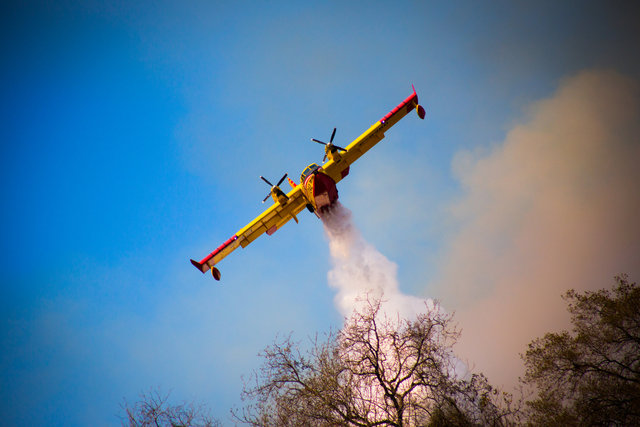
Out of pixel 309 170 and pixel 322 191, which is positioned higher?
pixel 309 170

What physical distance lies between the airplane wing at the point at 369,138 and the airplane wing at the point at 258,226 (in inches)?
119

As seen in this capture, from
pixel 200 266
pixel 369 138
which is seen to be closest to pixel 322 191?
pixel 369 138

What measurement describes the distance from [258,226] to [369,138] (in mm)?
10556

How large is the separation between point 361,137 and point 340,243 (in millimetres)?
8624

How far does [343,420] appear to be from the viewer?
1043cm

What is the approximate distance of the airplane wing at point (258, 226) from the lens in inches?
954

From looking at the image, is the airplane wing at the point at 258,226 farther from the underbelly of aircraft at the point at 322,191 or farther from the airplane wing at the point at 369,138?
the airplane wing at the point at 369,138

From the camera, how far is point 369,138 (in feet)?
78.9

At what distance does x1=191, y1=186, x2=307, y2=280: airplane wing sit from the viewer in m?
24.2

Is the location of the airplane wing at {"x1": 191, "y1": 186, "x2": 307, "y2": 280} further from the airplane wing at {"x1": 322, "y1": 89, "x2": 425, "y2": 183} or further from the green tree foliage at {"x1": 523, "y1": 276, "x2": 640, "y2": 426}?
the green tree foliage at {"x1": 523, "y1": 276, "x2": 640, "y2": 426}

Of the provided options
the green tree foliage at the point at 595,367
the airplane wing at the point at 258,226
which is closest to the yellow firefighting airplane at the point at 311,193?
the airplane wing at the point at 258,226

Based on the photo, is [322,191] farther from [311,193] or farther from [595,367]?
[595,367]

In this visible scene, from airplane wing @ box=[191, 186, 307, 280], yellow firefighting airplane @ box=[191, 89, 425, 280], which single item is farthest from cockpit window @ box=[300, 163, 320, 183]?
airplane wing @ box=[191, 186, 307, 280]

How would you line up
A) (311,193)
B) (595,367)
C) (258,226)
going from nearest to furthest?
(595,367) < (311,193) < (258,226)
